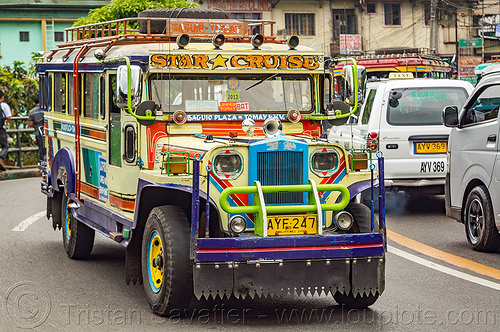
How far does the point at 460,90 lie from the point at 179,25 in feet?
21.4

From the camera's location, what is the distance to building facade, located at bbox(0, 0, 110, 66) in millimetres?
56906

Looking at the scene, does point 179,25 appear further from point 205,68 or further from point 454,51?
point 454,51

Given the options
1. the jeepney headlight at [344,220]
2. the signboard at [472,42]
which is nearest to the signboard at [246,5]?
the signboard at [472,42]

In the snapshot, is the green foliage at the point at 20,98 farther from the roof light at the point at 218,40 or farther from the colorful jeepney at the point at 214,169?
the roof light at the point at 218,40

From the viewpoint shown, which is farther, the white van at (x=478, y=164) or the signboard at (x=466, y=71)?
the signboard at (x=466, y=71)

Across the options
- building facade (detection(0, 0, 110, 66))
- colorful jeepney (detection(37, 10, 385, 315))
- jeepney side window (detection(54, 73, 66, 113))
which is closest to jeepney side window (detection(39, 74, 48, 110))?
jeepney side window (detection(54, 73, 66, 113))

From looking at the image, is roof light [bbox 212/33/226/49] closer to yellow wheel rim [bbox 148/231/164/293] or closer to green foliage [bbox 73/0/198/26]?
yellow wheel rim [bbox 148/231/164/293]

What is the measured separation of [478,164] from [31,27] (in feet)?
163

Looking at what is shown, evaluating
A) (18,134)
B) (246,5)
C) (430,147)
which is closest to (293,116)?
(430,147)

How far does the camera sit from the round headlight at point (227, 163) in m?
7.60

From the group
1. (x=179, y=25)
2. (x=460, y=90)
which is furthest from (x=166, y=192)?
(x=460, y=90)

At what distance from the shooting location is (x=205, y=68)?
8828 mm

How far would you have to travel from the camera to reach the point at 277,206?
299 inches

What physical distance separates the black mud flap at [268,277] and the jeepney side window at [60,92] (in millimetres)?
4821
